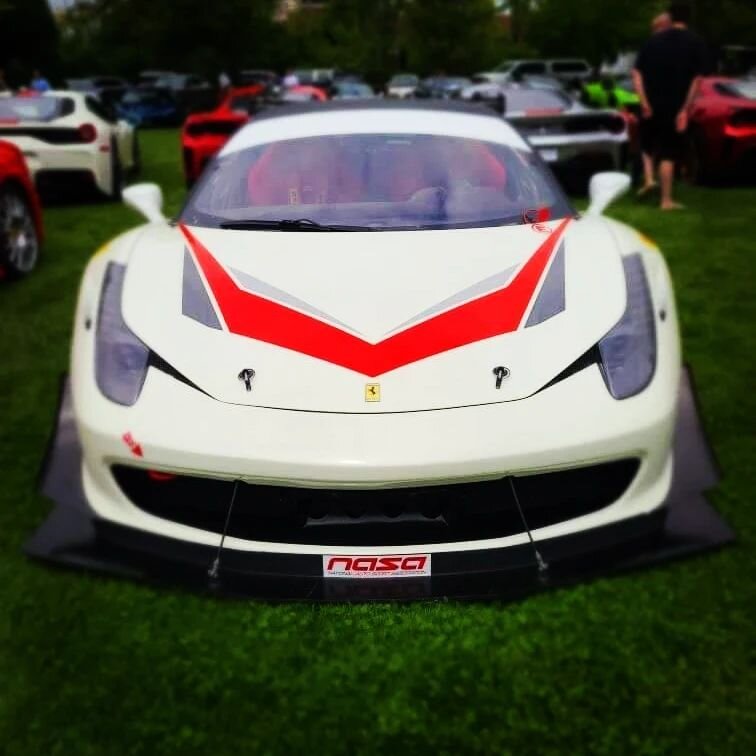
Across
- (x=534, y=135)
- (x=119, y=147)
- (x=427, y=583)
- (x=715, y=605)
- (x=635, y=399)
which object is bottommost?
(x=119, y=147)

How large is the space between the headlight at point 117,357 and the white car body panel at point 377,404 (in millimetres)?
27

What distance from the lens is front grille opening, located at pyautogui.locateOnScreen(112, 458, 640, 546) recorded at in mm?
2250

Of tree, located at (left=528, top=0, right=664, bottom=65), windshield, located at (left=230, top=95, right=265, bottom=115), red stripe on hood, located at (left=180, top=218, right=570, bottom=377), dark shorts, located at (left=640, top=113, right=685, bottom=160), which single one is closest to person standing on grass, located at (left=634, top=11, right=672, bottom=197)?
dark shorts, located at (left=640, top=113, right=685, bottom=160)

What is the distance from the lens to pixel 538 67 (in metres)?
29.7

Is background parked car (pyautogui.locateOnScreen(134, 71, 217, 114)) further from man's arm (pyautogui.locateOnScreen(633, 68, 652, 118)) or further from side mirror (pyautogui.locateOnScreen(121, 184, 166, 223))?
A: side mirror (pyautogui.locateOnScreen(121, 184, 166, 223))

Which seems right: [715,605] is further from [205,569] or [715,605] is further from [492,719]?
[205,569]

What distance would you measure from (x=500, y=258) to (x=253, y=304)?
2.55 feet

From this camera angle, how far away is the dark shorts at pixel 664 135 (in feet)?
26.2

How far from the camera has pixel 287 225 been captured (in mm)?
3119

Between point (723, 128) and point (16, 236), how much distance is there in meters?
6.67

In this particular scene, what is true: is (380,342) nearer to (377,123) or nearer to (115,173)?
(377,123)

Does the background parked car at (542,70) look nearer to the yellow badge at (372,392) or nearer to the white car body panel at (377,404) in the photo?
the white car body panel at (377,404)

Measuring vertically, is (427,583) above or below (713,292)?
above

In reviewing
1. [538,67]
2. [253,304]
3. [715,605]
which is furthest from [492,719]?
[538,67]
